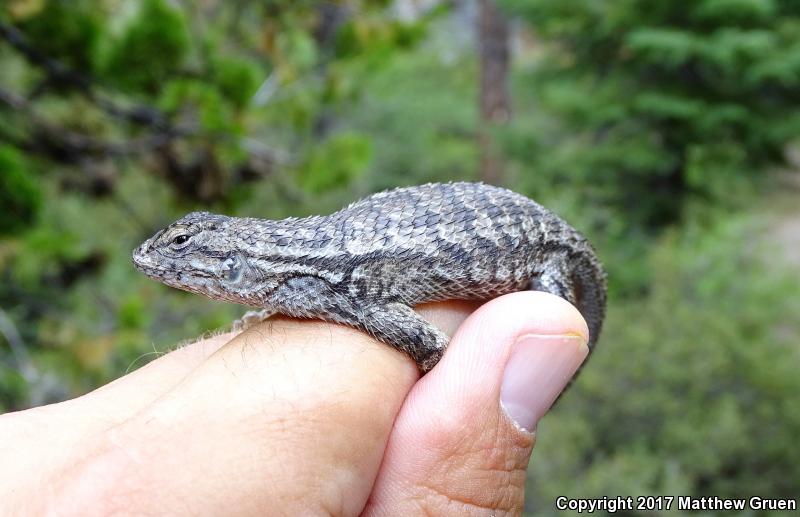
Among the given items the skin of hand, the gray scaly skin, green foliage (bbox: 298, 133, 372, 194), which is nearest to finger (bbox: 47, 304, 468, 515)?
the skin of hand

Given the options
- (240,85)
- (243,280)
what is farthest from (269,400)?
(240,85)

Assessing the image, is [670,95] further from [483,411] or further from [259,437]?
[259,437]

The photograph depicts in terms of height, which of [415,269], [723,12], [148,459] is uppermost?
[148,459]

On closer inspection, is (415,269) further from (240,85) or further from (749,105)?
(749,105)

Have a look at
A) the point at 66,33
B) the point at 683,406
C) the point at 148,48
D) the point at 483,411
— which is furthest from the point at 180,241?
the point at 683,406

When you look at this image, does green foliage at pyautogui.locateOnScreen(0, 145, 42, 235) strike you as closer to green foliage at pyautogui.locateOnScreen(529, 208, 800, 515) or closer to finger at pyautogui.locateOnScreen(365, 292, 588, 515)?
finger at pyautogui.locateOnScreen(365, 292, 588, 515)
